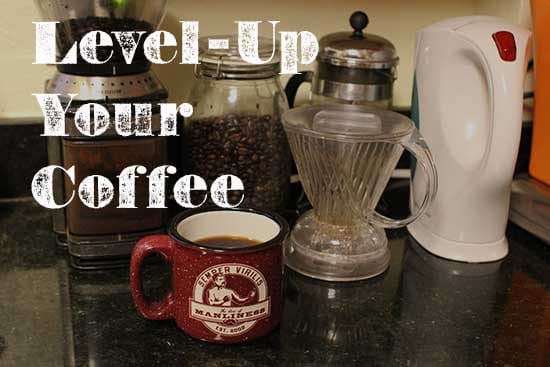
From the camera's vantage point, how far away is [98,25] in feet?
2.49

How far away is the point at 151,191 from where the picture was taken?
2.60ft

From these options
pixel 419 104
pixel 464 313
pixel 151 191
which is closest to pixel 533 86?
pixel 419 104

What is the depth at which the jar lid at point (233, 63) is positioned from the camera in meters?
0.84

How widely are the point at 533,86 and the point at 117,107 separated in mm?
615

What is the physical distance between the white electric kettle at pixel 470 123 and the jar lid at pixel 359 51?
5 centimetres

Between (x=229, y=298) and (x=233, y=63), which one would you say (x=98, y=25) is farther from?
(x=229, y=298)

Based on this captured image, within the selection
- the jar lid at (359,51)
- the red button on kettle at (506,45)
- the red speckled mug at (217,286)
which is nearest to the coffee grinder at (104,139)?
the red speckled mug at (217,286)

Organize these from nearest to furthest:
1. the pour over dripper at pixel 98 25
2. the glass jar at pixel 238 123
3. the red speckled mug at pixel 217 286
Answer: the red speckled mug at pixel 217 286 < the pour over dripper at pixel 98 25 < the glass jar at pixel 238 123

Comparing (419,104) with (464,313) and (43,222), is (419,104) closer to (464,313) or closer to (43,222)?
(464,313)

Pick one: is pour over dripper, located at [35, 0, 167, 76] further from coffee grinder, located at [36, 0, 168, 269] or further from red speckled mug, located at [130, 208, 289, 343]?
red speckled mug, located at [130, 208, 289, 343]

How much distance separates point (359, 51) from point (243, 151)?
19 cm

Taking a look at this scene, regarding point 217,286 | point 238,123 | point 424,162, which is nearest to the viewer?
point 217,286

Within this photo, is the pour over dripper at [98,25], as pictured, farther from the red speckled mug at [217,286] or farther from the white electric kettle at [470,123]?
the white electric kettle at [470,123]

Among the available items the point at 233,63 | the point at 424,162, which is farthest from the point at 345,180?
the point at 233,63
